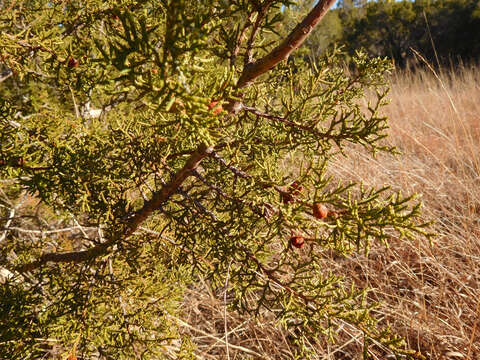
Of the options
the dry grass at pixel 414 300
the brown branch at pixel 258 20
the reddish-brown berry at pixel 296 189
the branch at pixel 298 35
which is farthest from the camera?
the dry grass at pixel 414 300

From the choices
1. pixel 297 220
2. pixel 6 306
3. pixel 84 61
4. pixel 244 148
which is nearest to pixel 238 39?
pixel 244 148

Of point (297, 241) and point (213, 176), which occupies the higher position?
point (213, 176)

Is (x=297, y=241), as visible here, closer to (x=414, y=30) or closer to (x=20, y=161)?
(x=20, y=161)

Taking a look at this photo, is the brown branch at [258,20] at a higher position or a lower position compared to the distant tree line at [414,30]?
lower

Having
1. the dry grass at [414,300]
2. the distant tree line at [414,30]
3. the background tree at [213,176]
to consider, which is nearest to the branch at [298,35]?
the background tree at [213,176]

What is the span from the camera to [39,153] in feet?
4.75

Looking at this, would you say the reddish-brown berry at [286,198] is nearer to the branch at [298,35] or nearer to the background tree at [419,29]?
the branch at [298,35]

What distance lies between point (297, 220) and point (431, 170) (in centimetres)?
326

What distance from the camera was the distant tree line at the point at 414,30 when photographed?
15.8 meters

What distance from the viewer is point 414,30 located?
17938 mm

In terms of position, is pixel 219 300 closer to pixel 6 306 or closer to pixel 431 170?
pixel 6 306

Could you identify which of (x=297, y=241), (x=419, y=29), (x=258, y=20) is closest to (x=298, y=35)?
(x=258, y=20)

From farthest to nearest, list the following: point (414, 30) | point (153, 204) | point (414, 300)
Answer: point (414, 30) < point (414, 300) < point (153, 204)

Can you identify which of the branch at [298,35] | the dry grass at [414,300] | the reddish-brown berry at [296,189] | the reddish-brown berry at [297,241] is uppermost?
the branch at [298,35]
